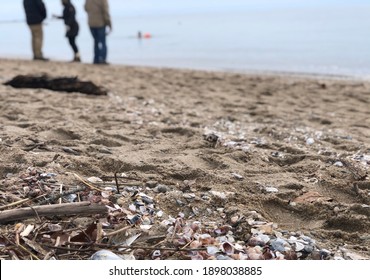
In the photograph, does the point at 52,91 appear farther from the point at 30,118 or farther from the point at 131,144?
the point at 131,144

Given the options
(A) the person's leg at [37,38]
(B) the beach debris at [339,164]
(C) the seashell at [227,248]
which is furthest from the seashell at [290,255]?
(A) the person's leg at [37,38]

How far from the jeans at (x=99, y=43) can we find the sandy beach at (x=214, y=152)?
5.50 metres

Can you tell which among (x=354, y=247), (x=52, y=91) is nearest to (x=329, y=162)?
(x=354, y=247)

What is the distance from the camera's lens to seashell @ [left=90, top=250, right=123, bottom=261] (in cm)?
225

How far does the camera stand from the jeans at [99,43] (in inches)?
490

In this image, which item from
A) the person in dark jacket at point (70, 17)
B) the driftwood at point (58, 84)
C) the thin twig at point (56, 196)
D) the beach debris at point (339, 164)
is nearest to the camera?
the thin twig at point (56, 196)

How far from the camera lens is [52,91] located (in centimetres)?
689

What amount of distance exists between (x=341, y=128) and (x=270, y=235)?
349cm

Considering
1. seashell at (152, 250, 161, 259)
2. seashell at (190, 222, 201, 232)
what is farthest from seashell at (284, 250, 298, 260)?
seashell at (152, 250, 161, 259)

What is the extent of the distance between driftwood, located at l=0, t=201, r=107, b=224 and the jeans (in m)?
10.5

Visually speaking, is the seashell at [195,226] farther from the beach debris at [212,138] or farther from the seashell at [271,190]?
the beach debris at [212,138]

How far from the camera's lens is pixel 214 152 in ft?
13.6

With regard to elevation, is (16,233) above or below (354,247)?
above
